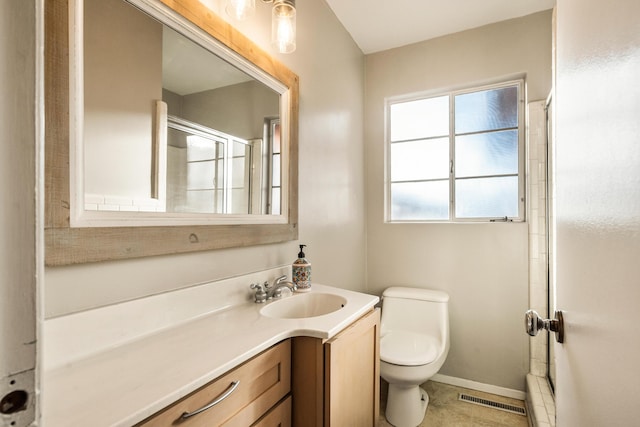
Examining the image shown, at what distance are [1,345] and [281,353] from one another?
821 millimetres

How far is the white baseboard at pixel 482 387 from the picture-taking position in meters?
2.11

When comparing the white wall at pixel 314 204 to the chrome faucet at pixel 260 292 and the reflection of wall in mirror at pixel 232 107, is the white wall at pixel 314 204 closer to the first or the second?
the chrome faucet at pixel 260 292

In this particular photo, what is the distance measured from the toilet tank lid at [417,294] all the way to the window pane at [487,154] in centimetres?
89

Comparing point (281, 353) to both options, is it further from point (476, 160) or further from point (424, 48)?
point (424, 48)

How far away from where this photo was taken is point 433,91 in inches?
96.9

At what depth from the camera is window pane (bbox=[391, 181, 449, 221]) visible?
2.46 m

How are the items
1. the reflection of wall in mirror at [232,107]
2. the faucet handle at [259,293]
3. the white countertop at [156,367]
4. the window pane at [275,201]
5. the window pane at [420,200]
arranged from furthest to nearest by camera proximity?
1. the window pane at [420,200]
2. the window pane at [275,201]
3. the faucet handle at [259,293]
4. the reflection of wall in mirror at [232,107]
5. the white countertop at [156,367]

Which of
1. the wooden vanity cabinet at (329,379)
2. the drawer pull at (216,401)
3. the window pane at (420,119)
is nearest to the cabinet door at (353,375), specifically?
the wooden vanity cabinet at (329,379)

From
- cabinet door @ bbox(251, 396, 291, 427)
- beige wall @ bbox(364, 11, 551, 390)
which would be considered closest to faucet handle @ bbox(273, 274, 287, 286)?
cabinet door @ bbox(251, 396, 291, 427)

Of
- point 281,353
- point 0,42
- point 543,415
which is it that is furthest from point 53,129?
point 543,415

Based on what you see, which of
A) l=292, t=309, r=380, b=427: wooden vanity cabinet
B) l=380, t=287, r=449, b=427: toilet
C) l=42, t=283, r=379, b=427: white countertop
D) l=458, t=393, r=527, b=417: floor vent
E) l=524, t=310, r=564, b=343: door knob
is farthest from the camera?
l=458, t=393, r=527, b=417: floor vent

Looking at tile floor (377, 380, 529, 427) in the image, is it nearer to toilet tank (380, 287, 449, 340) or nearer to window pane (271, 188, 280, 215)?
toilet tank (380, 287, 449, 340)

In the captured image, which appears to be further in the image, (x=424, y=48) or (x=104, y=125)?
(x=424, y=48)

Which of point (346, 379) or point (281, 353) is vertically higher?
point (281, 353)
